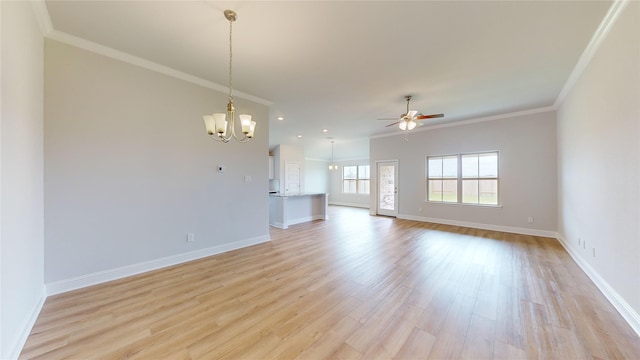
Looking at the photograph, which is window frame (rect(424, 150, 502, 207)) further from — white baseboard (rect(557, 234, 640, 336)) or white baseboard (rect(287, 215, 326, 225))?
white baseboard (rect(287, 215, 326, 225))

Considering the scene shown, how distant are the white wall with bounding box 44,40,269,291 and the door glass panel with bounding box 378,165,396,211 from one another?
18.0ft

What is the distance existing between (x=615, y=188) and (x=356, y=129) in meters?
5.38

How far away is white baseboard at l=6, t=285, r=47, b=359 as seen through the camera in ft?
5.39

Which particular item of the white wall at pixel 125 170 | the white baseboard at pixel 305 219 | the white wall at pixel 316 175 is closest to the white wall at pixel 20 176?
the white wall at pixel 125 170

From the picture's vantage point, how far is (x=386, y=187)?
815cm

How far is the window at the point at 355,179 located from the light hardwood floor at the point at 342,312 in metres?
7.45

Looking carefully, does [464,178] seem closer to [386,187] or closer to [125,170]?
[386,187]

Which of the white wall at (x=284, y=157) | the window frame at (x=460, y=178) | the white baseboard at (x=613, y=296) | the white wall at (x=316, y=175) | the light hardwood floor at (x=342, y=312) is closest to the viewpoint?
the light hardwood floor at (x=342, y=312)

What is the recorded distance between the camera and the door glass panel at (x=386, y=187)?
796cm

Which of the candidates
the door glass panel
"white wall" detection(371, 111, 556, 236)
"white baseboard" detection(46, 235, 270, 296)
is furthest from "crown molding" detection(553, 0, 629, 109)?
"white baseboard" detection(46, 235, 270, 296)

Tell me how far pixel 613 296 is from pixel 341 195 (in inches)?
384

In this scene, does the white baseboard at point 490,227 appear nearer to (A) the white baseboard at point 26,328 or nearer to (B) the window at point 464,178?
(B) the window at point 464,178

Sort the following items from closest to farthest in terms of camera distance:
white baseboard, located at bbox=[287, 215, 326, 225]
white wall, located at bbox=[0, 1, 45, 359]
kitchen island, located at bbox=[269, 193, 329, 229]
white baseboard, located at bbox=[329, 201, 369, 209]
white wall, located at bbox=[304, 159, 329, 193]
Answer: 1. white wall, located at bbox=[0, 1, 45, 359]
2. kitchen island, located at bbox=[269, 193, 329, 229]
3. white baseboard, located at bbox=[287, 215, 326, 225]
4. white baseboard, located at bbox=[329, 201, 369, 209]
5. white wall, located at bbox=[304, 159, 329, 193]

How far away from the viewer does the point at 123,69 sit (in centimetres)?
299
